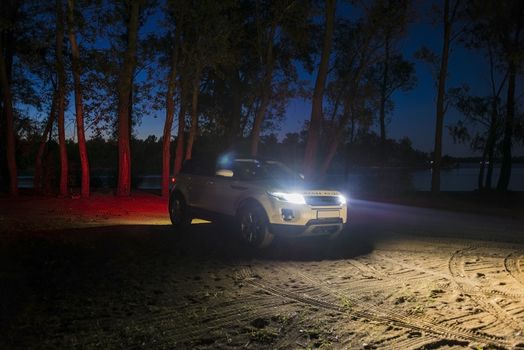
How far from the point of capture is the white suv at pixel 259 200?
30.3ft

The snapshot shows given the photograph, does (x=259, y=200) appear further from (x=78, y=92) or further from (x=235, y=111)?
(x=235, y=111)

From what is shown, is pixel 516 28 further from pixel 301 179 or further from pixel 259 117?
pixel 301 179

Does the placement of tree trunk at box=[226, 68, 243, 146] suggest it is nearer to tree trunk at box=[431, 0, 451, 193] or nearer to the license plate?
tree trunk at box=[431, 0, 451, 193]

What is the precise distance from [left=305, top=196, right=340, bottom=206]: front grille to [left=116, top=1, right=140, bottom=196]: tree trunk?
45.1 ft

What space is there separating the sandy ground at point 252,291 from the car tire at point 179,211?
1.87ft

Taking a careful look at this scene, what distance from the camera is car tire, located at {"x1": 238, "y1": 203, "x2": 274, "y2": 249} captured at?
370 inches

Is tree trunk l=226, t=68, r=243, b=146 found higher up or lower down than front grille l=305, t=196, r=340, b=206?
higher up

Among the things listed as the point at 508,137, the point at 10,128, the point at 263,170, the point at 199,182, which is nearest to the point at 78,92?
the point at 10,128

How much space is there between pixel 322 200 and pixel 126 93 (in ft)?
46.4

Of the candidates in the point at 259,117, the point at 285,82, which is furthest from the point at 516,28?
the point at 259,117

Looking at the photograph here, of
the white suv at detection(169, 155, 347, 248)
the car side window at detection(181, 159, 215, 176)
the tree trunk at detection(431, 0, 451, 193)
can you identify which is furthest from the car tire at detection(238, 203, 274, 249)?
the tree trunk at detection(431, 0, 451, 193)

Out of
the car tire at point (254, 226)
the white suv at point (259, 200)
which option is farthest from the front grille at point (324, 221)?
the car tire at point (254, 226)

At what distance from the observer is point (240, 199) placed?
1004 cm

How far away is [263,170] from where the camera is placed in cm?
1109
